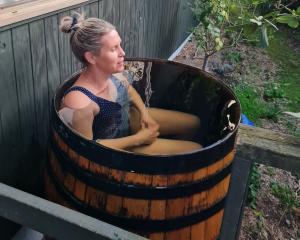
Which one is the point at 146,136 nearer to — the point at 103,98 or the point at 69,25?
the point at 103,98

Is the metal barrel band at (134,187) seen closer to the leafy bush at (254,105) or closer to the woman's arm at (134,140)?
the woman's arm at (134,140)

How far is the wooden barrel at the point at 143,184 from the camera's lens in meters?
1.52

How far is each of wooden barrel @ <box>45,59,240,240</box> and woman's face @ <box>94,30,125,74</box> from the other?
27cm

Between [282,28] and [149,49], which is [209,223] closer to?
[149,49]

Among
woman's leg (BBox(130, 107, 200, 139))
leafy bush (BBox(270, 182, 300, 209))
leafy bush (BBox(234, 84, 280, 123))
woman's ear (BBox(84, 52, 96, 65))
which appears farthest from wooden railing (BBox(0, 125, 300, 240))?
leafy bush (BBox(234, 84, 280, 123))


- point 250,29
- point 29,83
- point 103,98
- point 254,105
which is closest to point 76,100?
point 103,98

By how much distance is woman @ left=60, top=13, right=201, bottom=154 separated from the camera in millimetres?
1876

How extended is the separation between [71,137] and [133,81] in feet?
3.40

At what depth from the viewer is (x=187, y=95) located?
2.54 meters

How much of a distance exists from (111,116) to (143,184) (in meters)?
0.62

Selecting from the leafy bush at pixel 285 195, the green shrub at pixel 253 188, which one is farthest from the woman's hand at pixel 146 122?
the leafy bush at pixel 285 195

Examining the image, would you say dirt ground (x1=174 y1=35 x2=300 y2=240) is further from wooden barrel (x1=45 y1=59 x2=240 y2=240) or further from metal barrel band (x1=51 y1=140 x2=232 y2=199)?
metal barrel band (x1=51 y1=140 x2=232 y2=199)

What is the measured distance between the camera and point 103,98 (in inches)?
79.4

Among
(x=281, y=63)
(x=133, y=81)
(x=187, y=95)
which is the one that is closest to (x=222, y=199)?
(x=187, y=95)
